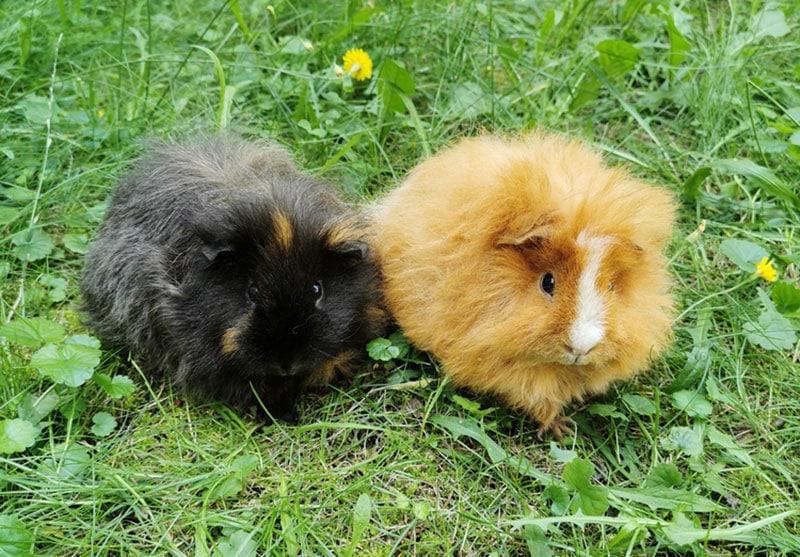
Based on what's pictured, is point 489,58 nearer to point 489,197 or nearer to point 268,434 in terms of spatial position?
point 489,197

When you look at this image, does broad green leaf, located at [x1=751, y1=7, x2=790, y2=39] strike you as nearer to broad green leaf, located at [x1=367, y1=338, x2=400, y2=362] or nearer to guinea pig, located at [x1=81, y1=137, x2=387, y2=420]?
guinea pig, located at [x1=81, y1=137, x2=387, y2=420]

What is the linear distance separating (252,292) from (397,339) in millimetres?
628

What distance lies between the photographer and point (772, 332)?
9.67 ft

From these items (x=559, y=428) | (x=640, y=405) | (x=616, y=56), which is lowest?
(x=559, y=428)

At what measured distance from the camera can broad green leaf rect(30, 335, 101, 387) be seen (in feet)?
8.83

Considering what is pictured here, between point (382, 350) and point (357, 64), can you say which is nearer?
point (382, 350)

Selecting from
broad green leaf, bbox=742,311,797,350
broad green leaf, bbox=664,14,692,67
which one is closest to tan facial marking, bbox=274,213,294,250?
broad green leaf, bbox=742,311,797,350

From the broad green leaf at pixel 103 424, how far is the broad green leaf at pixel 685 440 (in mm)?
1907

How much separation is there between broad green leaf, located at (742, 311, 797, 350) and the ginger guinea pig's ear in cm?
105

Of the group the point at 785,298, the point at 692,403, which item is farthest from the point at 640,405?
the point at 785,298

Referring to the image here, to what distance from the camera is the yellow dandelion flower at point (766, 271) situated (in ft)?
10.0

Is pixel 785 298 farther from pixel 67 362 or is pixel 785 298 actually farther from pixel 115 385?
pixel 67 362

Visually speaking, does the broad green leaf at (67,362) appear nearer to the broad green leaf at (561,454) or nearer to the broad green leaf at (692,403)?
the broad green leaf at (561,454)

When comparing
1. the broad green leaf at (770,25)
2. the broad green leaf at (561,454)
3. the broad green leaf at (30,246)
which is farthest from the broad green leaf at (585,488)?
the broad green leaf at (770,25)
